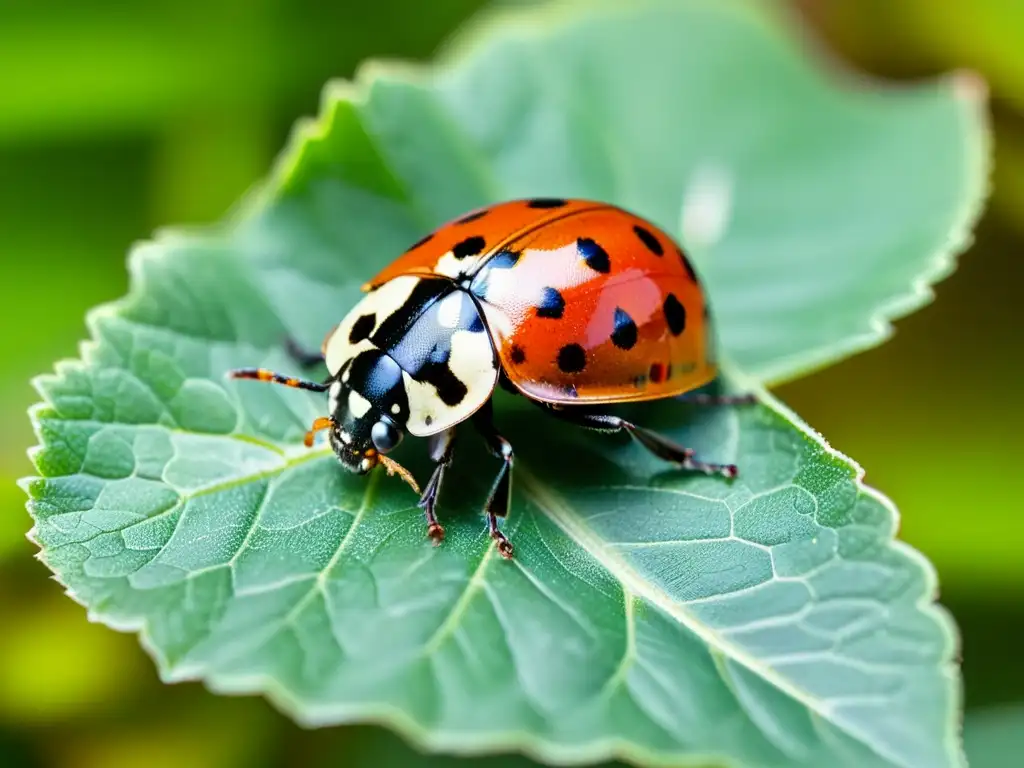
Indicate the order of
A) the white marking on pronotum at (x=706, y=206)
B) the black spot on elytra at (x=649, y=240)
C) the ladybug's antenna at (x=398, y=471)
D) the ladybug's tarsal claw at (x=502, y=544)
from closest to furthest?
the ladybug's tarsal claw at (x=502, y=544)
the ladybug's antenna at (x=398, y=471)
the black spot on elytra at (x=649, y=240)
the white marking on pronotum at (x=706, y=206)

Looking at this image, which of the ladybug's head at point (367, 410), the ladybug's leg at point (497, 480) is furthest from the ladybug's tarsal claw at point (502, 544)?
the ladybug's head at point (367, 410)

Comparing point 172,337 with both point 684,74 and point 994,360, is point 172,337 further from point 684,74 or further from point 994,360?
point 994,360

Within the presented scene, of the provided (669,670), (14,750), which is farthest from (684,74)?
(14,750)

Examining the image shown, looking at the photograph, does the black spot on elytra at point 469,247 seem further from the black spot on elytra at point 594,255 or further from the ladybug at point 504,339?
the black spot on elytra at point 594,255

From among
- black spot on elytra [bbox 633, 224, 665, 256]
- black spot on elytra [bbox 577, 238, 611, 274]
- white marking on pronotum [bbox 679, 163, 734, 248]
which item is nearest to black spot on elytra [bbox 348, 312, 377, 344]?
black spot on elytra [bbox 577, 238, 611, 274]

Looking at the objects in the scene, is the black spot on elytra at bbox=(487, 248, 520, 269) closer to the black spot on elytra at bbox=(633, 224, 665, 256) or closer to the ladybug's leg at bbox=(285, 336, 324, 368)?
the black spot on elytra at bbox=(633, 224, 665, 256)

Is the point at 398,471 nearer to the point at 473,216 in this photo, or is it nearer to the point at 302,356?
the point at 302,356

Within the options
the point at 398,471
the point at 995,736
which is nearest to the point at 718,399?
the point at 398,471
